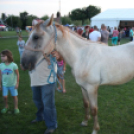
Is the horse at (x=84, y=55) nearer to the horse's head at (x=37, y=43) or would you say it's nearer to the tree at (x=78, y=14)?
the horse's head at (x=37, y=43)

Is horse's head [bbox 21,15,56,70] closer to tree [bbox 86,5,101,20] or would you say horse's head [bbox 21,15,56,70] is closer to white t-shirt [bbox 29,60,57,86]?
white t-shirt [bbox 29,60,57,86]

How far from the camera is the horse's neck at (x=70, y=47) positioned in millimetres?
2434

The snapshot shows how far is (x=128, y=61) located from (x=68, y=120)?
1716mm

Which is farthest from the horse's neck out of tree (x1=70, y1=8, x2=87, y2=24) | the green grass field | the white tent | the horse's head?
tree (x1=70, y1=8, x2=87, y2=24)

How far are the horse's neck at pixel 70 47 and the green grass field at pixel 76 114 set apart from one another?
1378 millimetres

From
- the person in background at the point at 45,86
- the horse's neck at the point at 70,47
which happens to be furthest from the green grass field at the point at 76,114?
the horse's neck at the point at 70,47

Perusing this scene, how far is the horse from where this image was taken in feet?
7.33

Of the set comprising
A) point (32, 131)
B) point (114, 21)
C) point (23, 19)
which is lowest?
point (32, 131)

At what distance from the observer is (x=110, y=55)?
8.23ft

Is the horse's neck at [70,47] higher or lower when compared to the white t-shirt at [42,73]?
higher

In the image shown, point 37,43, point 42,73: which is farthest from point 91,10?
point 37,43

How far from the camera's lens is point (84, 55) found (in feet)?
8.22

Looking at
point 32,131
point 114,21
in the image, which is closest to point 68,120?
point 32,131

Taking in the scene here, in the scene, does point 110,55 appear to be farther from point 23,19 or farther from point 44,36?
point 23,19
